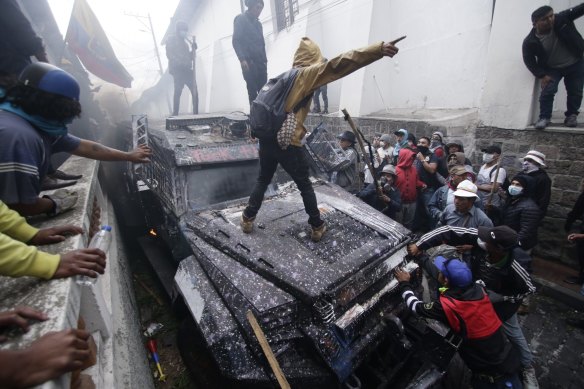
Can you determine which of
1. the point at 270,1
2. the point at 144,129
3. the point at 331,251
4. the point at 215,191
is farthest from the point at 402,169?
the point at 270,1

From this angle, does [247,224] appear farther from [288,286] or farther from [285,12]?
[285,12]

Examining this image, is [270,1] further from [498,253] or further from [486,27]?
[498,253]

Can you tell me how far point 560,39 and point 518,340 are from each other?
4.21m

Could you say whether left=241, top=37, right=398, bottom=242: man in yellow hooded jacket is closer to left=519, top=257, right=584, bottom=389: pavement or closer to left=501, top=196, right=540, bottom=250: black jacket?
left=501, top=196, right=540, bottom=250: black jacket

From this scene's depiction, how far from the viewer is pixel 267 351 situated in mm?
1813

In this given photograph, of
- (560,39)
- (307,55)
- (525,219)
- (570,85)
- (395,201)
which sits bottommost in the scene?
(395,201)

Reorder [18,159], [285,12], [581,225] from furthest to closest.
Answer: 1. [285,12]
2. [581,225]
3. [18,159]

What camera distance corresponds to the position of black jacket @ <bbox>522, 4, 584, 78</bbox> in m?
4.00

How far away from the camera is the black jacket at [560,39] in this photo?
13.1 ft

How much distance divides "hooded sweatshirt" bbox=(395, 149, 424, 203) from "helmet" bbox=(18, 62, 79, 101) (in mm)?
4095

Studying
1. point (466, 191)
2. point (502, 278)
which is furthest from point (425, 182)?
point (502, 278)

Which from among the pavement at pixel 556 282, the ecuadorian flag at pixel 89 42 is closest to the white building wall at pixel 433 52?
the pavement at pixel 556 282

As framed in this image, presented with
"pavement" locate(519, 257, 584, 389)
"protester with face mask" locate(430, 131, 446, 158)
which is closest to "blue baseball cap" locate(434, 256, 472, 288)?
"pavement" locate(519, 257, 584, 389)

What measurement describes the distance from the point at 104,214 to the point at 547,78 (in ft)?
21.0
